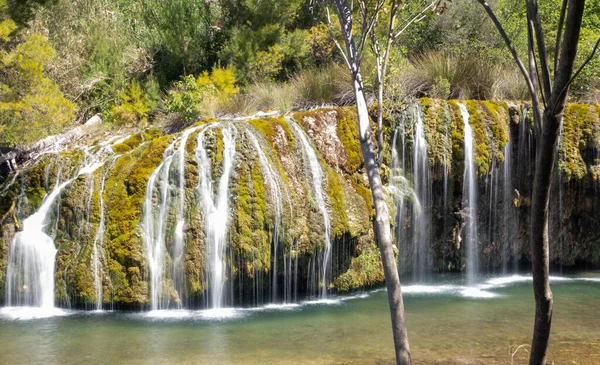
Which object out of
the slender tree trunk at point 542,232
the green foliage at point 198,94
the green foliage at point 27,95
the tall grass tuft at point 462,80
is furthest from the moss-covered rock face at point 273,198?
the slender tree trunk at point 542,232

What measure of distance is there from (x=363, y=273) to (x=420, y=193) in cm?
217

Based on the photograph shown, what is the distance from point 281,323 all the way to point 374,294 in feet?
8.05

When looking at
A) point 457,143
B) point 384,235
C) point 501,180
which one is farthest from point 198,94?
point 384,235

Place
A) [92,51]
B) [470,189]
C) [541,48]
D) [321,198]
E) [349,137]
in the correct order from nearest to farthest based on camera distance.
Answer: [541,48], [321,198], [349,137], [470,189], [92,51]

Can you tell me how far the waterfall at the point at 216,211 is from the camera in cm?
967

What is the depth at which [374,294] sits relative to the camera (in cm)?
1051

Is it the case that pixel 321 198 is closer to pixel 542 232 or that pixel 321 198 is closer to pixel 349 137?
pixel 349 137

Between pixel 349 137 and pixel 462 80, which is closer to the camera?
pixel 349 137

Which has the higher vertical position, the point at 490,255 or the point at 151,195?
the point at 151,195

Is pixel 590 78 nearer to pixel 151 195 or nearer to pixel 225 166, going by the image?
pixel 225 166

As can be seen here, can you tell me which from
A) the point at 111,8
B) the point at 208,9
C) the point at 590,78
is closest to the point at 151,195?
the point at 590,78

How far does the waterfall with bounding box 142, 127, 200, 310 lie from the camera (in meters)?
9.61

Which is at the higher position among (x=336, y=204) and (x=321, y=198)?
(x=321, y=198)

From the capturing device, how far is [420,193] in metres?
11.8
